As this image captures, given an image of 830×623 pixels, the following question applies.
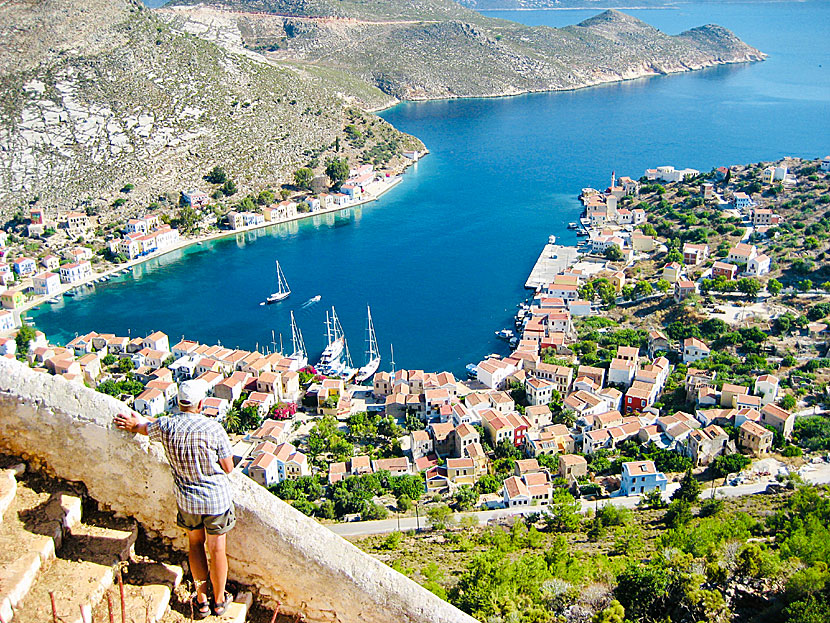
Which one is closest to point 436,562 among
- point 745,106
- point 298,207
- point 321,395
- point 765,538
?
point 765,538

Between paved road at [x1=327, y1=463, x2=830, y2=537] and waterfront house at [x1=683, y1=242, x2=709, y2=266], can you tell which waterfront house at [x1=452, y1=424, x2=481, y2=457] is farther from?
waterfront house at [x1=683, y1=242, x2=709, y2=266]

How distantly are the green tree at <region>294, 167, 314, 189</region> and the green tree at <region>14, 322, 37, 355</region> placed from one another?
75.2 feet

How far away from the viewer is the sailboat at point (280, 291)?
33688mm

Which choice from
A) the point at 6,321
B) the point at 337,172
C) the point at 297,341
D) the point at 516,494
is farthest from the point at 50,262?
the point at 516,494

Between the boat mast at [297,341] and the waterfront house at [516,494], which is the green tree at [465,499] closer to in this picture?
the waterfront house at [516,494]

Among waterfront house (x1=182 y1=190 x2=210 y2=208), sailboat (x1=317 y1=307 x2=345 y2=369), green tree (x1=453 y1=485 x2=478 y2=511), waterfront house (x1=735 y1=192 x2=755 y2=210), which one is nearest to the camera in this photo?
green tree (x1=453 y1=485 x2=478 y2=511)

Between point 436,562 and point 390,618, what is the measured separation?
40.5 feet

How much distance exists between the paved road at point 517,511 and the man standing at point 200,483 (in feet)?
46.3

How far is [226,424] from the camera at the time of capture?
2306 cm

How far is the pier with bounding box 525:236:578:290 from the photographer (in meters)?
35.2

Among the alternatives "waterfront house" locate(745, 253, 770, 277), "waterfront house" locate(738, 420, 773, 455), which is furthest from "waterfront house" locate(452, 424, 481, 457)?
"waterfront house" locate(745, 253, 770, 277)

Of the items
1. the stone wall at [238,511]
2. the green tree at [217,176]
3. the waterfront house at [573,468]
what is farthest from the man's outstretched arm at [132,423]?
the green tree at [217,176]

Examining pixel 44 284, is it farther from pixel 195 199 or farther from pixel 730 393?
pixel 730 393

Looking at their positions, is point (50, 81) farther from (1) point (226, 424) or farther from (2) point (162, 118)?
(1) point (226, 424)
